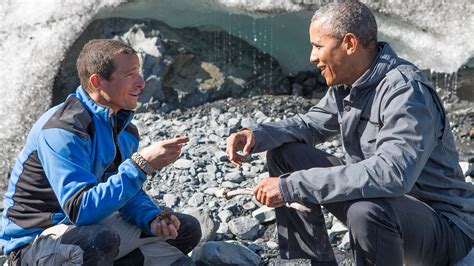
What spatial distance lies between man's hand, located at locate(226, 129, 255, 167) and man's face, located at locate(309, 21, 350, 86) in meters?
0.59

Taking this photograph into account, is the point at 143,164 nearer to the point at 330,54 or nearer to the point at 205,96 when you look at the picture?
the point at 330,54

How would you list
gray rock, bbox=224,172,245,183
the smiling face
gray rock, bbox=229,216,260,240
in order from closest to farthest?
the smiling face
gray rock, bbox=229,216,260,240
gray rock, bbox=224,172,245,183

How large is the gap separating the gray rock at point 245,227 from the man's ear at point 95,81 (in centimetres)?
187

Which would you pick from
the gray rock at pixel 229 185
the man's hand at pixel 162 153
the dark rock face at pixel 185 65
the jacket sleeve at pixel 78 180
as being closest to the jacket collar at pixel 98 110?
the jacket sleeve at pixel 78 180

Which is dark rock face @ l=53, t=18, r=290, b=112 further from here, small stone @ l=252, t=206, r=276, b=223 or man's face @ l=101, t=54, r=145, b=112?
man's face @ l=101, t=54, r=145, b=112

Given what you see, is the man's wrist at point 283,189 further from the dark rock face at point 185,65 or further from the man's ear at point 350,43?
the dark rock face at point 185,65

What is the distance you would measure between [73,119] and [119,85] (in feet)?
1.06

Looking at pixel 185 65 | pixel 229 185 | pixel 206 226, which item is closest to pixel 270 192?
pixel 206 226

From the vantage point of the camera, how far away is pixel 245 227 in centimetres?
580

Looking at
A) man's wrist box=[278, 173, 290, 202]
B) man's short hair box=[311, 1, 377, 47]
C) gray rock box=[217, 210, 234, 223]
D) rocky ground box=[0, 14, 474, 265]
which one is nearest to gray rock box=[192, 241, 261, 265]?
gray rock box=[217, 210, 234, 223]

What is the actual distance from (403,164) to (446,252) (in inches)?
24.3

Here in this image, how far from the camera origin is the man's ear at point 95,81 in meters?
4.29

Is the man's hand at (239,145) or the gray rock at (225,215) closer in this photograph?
→ the man's hand at (239,145)

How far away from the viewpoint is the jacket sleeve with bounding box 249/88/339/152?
4660mm
